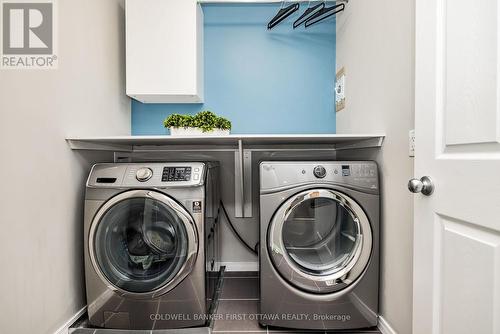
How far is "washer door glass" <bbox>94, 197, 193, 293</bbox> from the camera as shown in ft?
4.63

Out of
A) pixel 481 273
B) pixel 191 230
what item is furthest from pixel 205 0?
pixel 481 273

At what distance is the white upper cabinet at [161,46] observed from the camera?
1.89 metres

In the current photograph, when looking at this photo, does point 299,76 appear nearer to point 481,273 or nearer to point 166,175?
point 166,175

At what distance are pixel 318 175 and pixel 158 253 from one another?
948 millimetres

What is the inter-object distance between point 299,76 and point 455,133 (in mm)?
1519

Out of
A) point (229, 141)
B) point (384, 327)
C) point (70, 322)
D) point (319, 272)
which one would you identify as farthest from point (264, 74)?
point (70, 322)

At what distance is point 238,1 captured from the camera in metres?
2.01

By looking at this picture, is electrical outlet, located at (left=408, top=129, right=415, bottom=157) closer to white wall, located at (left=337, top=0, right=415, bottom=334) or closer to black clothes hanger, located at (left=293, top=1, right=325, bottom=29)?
white wall, located at (left=337, top=0, right=415, bottom=334)

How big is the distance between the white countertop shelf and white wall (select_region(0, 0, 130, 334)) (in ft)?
0.29

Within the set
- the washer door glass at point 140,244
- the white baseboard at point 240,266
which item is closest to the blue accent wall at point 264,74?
the washer door glass at point 140,244

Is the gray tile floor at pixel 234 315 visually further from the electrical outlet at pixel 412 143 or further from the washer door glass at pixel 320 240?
the electrical outlet at pixel 412 143

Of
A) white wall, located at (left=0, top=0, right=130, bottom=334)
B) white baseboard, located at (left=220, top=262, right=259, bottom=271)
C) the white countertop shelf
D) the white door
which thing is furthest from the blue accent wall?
the white door

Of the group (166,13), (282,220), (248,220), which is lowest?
(248,220)

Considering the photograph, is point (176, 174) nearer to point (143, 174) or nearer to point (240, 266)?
point (143, 174)
